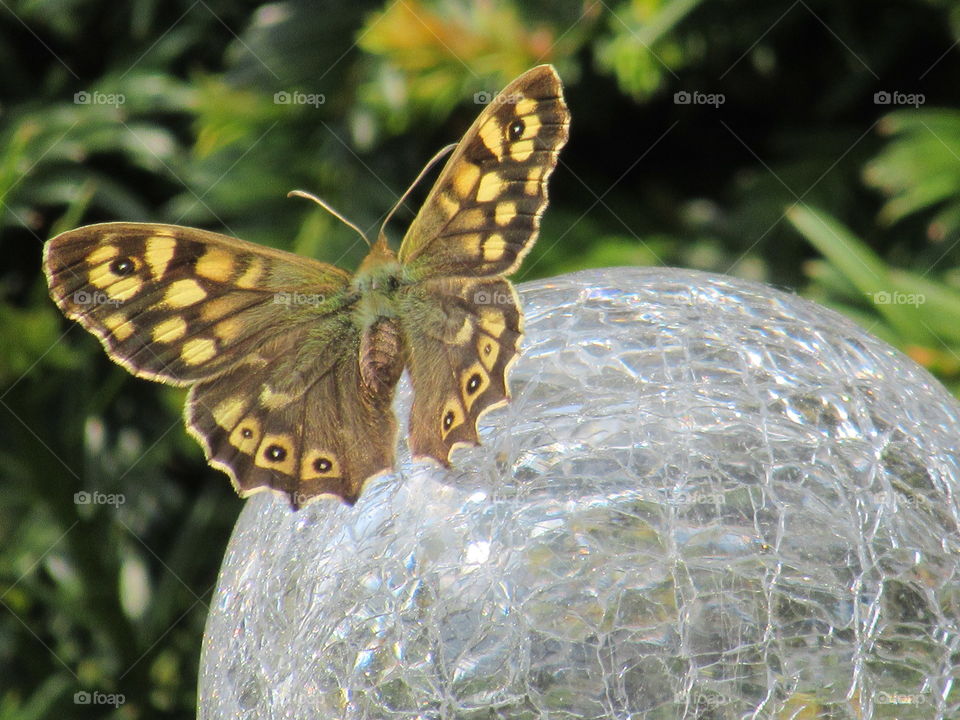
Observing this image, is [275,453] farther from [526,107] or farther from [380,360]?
[526,107]
